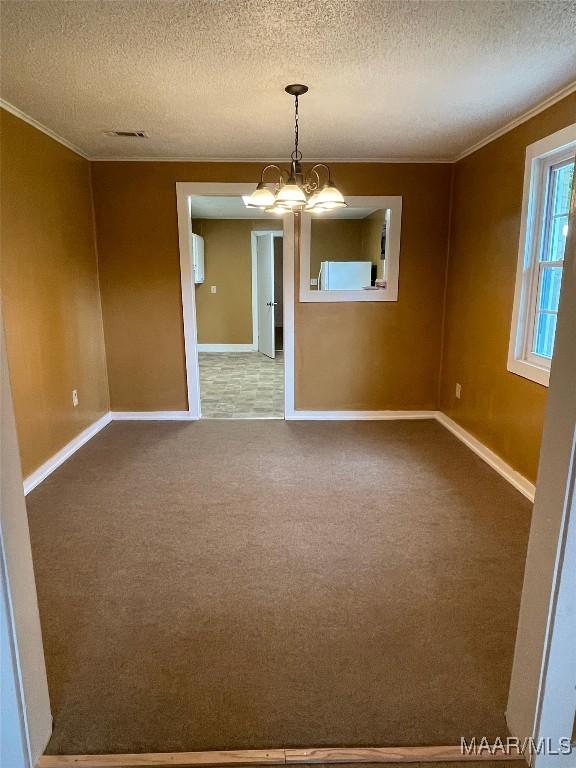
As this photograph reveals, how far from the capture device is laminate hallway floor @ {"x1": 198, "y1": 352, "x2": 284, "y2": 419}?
16.6 ft

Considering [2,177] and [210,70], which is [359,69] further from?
[2,177]

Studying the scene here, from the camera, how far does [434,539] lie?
258 centimetres

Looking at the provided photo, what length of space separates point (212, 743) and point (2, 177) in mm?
3169

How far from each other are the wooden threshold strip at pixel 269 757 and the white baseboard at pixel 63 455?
212 cm

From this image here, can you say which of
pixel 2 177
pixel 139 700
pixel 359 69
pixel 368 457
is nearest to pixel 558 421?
pixel 139 700

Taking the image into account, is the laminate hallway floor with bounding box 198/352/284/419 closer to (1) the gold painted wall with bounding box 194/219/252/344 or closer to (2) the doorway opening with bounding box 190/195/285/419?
(2) the doorway opening with bounding box 190/195/285/419

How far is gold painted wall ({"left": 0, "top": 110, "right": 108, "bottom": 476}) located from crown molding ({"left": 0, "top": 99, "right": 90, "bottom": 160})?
0.11 feet

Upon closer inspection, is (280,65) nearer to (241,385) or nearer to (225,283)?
(241,385)

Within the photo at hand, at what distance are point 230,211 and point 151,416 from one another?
409 centimetres

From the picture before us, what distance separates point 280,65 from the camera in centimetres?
234

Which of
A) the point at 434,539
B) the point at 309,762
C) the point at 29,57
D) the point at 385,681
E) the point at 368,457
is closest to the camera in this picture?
the point at 309,762

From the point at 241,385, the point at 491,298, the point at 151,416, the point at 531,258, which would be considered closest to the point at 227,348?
the point at 241,385

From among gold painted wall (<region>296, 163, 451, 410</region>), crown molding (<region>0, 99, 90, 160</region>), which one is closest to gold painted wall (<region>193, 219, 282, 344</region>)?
gold painted wall (<region>296, 163, 451, 410</region>)

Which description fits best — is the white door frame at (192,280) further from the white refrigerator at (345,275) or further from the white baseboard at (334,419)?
the white refrigerator at (345,275)
